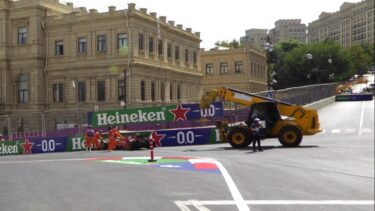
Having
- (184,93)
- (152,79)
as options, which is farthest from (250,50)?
(152,79)

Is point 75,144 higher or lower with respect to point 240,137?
lower

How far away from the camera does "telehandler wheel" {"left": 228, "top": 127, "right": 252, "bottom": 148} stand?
76.4 ft

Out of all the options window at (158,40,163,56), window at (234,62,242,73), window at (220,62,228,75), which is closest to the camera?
window at (158,40,163,56)

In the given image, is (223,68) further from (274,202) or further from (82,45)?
(274,202)

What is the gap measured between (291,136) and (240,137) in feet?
7.60

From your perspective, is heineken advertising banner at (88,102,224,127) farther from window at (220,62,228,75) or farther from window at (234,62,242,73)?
window at (220,62,228,75)

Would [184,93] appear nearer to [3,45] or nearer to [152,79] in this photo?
[152,79]

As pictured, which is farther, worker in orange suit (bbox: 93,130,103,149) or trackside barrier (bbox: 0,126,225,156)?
worker in orange suit (bbox: 93,130,103,149)

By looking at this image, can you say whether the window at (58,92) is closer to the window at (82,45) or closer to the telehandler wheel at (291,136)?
the window at (82,45)

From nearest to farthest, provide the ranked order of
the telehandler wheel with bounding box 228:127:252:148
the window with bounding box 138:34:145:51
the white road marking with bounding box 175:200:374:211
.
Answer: the white road marking with bounding box 175:200:374:211 < the telehandler wheel with bounding box 228:127:252:148 < the window with bounding box 138:34:145:51

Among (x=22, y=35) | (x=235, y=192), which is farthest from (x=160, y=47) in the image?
(x=235, y=192)

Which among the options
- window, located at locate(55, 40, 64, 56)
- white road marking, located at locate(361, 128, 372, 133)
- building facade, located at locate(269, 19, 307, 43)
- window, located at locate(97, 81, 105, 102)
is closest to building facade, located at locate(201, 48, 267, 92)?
window, located at locate(97, 81, 105, 102)

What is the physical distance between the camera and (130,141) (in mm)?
27438

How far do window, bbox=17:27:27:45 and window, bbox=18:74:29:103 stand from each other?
4.10 metres
